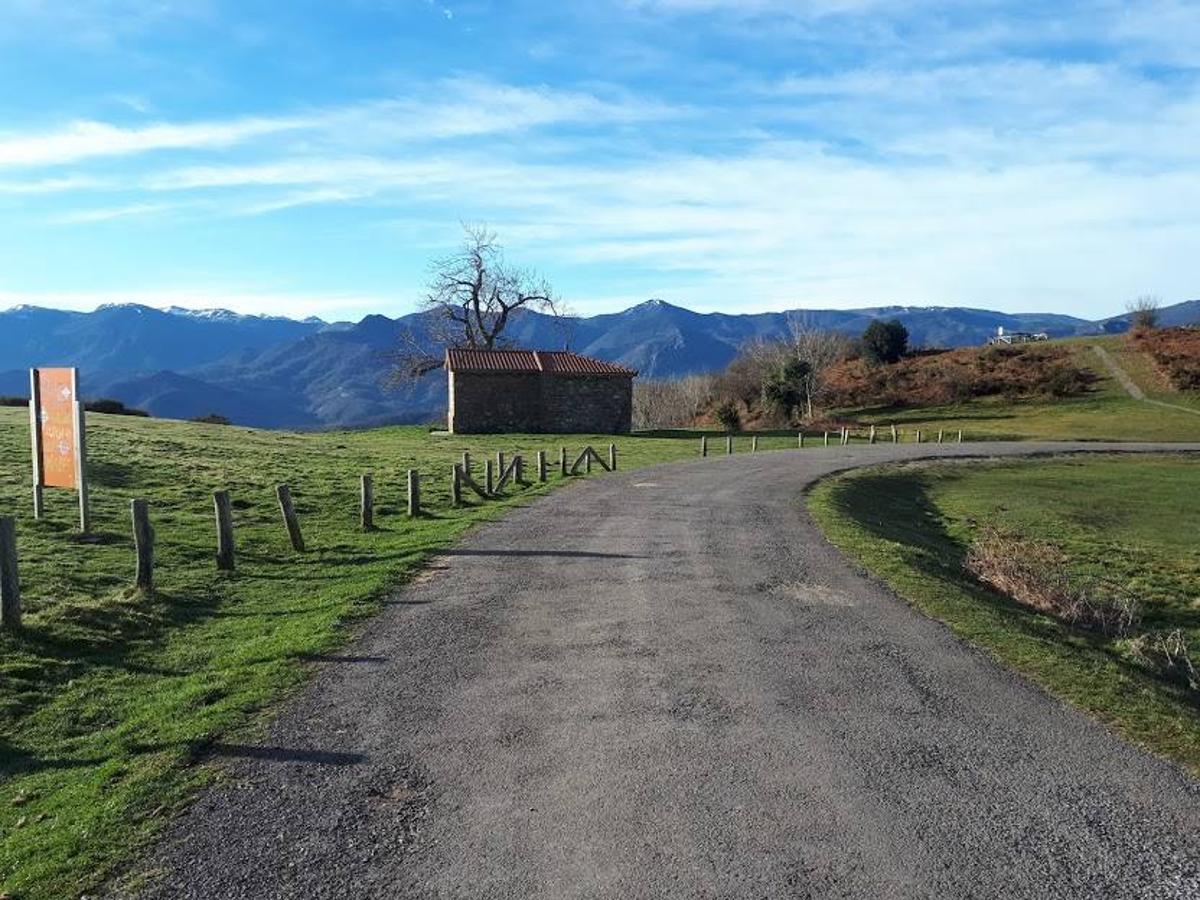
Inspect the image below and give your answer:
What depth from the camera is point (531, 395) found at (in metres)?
51.4

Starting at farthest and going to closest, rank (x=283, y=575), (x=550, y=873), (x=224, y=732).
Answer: (x=283, y=575)
(x=224, y=732)
(x=550, y=873)

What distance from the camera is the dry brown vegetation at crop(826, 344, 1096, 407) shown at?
6931 cm

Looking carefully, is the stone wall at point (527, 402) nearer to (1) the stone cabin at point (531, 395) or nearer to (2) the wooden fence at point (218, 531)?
(1) the stone cabin at point (531, 395)

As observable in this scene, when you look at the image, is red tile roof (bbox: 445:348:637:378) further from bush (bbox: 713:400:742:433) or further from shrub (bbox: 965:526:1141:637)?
shrub (bbox: 965:526:1141:637)

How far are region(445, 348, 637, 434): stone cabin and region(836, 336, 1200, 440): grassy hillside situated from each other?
62.7 ft

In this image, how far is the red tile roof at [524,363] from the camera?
50875mm

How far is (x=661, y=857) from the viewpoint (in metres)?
4.43

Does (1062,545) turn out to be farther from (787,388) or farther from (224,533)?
(787,388)

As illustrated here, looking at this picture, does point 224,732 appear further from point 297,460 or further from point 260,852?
point 297,460

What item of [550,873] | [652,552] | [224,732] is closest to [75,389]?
[652,552]

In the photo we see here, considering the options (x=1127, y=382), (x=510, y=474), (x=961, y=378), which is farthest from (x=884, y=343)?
(x=510, y=474)

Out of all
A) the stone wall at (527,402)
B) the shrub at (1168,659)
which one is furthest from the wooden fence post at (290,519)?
the stone wall at (527,402)

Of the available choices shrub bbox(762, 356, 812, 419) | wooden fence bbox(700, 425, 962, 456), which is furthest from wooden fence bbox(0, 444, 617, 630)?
shrub bbox(762, 356, 812, 419)

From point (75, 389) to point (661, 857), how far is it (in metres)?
13.0
